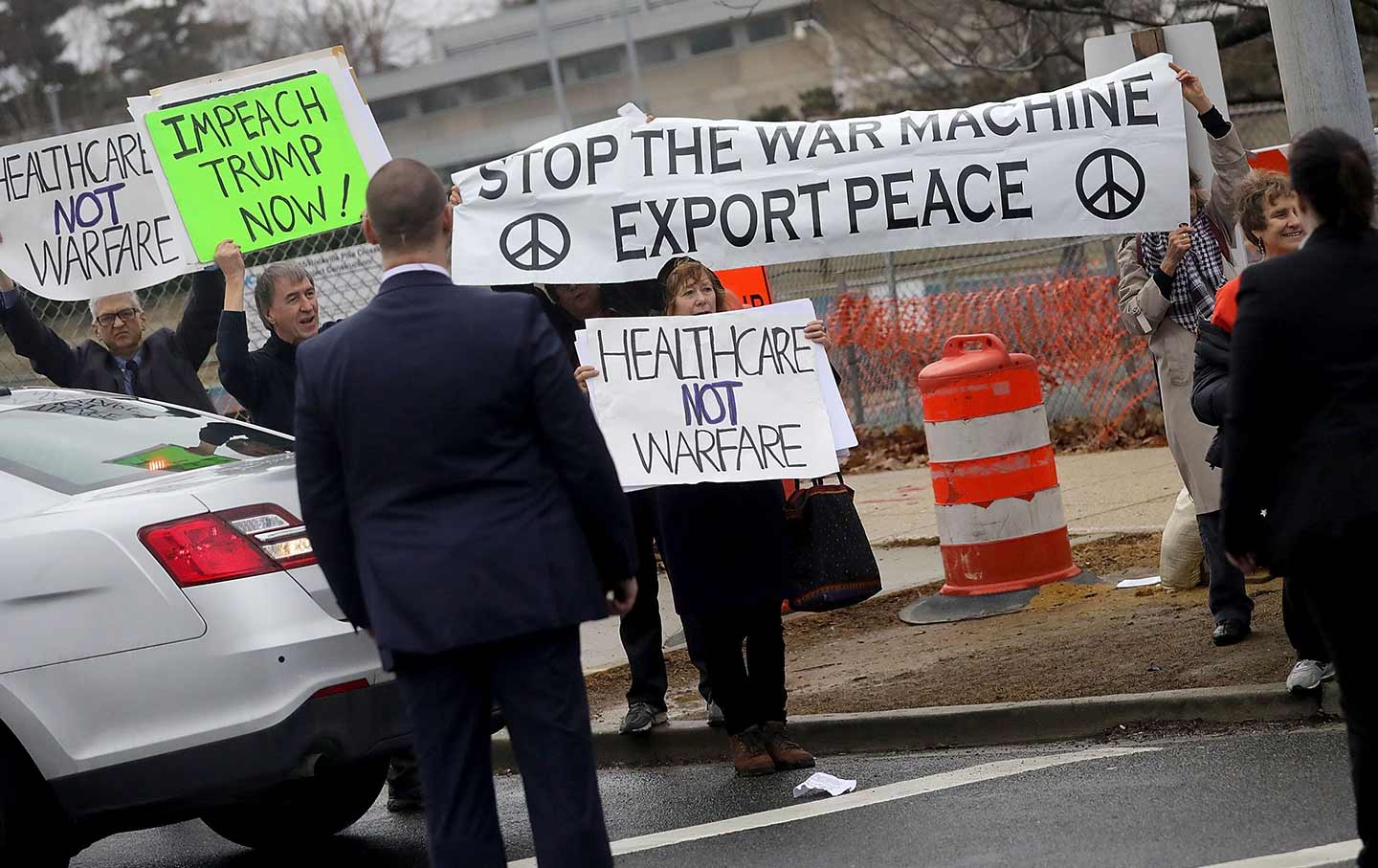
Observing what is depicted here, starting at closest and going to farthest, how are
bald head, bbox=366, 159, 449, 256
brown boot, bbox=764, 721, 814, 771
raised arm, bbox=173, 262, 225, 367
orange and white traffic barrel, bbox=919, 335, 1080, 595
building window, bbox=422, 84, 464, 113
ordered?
bald head, bbox=366, 159, 449, 256 → brown boot, bbox=764, 721, 814, 771 → raised arm, bbox=173, 262, 225, 367 → orange and white traffic barrel, bbox=919, 335, 1080, 595 → building window, bbox=422, 84, 464, 113

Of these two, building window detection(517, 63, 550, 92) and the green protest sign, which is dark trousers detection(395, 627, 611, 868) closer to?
the green protest sign

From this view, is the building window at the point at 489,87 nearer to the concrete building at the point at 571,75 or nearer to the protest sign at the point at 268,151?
the concrete building at the point at 571,75

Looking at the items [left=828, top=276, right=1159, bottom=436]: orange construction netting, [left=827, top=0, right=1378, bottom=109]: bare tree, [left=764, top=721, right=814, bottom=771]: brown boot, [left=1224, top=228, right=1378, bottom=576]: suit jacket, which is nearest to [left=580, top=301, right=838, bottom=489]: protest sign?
[left=764, top=721, right=814, bottom=771]: brown boot

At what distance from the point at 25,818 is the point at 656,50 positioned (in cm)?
6976

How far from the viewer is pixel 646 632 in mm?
7184

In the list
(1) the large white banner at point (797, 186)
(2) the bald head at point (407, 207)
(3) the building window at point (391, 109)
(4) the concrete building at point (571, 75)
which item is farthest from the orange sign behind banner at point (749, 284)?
(3) the building window at point (391, 109)

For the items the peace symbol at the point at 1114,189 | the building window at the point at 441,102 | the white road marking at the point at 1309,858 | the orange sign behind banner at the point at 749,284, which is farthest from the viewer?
the building window at the point at 441,102

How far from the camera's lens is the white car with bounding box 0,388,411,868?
16.3ft

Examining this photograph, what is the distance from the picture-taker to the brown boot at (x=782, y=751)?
21.1 ft

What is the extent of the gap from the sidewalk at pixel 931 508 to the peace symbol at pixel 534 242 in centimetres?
226

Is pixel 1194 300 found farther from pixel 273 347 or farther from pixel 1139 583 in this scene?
pixel 273 347

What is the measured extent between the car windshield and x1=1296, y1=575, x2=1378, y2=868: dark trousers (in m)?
3.40

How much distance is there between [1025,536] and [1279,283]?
4.72 m

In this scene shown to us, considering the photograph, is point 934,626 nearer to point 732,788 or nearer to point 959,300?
point 732,788
